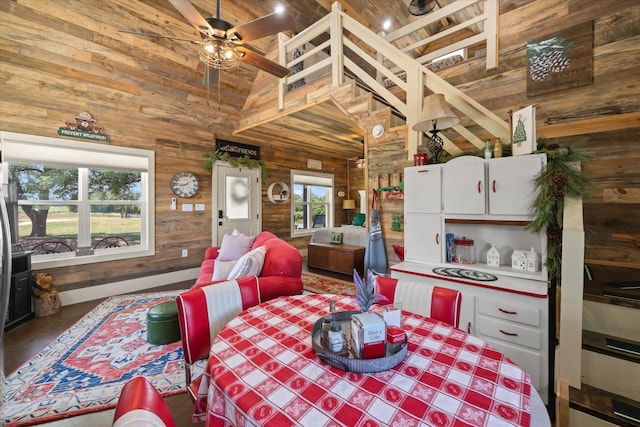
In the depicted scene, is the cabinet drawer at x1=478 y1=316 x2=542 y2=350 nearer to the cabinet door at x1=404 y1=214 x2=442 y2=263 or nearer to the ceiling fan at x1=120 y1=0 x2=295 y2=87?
the cabinet door at x1=404 y1=214 x2=442 y2=263

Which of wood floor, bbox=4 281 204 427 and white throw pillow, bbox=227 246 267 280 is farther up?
white throw pillow, bbox=227 246 267 280

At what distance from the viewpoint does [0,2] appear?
2.75 metres

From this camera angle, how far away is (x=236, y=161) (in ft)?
17.3


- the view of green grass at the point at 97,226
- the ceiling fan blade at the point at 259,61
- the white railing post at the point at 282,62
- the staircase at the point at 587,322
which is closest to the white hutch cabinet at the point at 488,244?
the staircase at the point at 587,322

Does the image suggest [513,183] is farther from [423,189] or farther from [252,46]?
[252,46]

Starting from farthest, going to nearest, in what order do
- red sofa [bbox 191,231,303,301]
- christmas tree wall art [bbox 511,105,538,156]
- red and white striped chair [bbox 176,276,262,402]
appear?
red sofa [bbox 191,231,303,301] → christmas tree wall art [bbox 511,105,538,156] → red and white striped chair [bbox 176,276,262,402]

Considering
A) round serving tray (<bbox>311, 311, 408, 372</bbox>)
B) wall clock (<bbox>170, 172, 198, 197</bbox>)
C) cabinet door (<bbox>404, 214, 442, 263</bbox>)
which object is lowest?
round serving tray (<bbox>311, 311, 408, 372</bbox>)

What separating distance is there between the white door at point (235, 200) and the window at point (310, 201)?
107 centimetres

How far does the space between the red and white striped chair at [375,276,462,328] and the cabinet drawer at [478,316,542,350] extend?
722 mm

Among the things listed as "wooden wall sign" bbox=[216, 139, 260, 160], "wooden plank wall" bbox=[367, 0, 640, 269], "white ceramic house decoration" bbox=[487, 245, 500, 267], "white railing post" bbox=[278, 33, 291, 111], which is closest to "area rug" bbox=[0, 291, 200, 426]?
"white ceramic house decoration" bbox=[487, 245, 500, 267]

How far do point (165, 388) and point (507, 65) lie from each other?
4213 millimetres

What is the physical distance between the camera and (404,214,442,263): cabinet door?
251 centimetres

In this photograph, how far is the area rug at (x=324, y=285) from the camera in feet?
12.8

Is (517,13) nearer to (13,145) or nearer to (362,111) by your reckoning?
(362,111)
